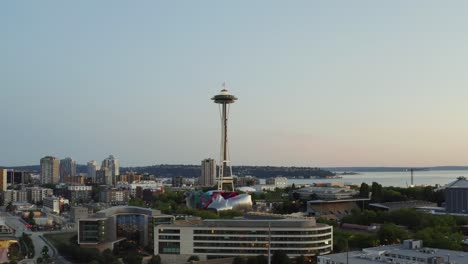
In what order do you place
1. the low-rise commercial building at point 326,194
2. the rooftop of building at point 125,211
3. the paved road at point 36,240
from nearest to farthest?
the paved road at point 36,240 < the rooftop of building at point 125,211 < the low-rise commercial building at point 326,194

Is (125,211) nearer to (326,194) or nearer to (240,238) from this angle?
(240,238)

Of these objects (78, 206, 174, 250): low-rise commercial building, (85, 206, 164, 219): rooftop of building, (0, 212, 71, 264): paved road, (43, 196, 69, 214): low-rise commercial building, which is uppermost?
(85, 206, 164, 219): rooftop of building

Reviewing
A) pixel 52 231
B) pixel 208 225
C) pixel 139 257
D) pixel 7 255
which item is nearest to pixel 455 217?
pixel 208 225

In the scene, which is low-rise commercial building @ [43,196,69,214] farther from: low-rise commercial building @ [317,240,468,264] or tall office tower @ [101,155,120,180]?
tall office tower @ [101,155,120,180]

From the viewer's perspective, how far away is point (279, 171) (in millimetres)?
179625

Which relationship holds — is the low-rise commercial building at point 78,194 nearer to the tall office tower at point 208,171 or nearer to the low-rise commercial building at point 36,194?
the low-rise commercial building at point 36,194

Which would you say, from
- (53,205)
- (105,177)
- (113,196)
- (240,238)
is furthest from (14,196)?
(240,238)

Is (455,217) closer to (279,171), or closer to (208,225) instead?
(208,225)

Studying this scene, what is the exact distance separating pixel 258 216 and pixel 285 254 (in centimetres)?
744

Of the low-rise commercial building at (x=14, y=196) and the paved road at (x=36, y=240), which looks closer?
the paved road at (x=36, y=240)

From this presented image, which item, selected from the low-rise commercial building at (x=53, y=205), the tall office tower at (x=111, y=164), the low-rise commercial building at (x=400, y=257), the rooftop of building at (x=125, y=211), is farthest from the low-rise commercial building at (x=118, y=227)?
the tall office tower at (x=111, y=164)

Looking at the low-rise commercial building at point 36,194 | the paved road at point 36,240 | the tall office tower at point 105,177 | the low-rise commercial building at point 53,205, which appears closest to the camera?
the paved road at point 36,240

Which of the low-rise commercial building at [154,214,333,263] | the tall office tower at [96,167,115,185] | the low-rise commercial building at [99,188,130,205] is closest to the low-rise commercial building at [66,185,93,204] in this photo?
the low-rise commercial building at [99,188,130,205]

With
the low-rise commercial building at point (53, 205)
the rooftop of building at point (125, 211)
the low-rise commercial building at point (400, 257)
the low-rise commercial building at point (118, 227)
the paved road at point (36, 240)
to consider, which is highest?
the rooftop of building at point (125, 211)
